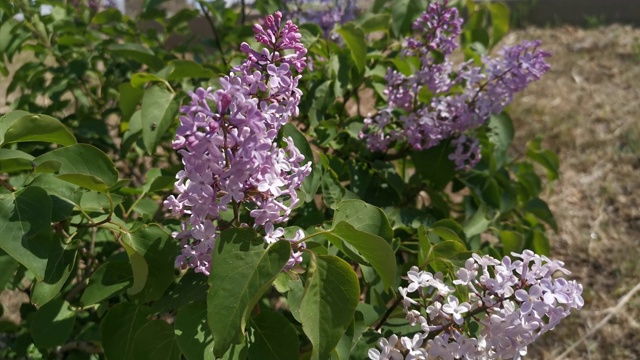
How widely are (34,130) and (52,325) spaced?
377 millimetres

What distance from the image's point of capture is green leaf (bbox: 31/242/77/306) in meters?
1.08

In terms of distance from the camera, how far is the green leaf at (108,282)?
1175mm

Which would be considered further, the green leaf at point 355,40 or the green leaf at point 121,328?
the green leaf at point 355,40

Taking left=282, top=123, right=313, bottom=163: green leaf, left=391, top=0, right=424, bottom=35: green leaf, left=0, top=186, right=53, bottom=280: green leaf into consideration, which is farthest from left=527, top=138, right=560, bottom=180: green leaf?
left=0, top=186, right=53, bottom=280: green leaf

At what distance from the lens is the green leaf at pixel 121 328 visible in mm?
1145

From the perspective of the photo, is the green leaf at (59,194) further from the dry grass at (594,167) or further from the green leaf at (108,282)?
the dry grass at (594,167)

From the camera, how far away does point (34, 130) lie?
42.3 inches

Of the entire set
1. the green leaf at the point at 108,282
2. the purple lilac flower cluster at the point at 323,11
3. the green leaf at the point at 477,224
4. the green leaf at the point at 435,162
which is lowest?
the green leaf at the point at 477,224

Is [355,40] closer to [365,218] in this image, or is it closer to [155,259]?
[365,218]

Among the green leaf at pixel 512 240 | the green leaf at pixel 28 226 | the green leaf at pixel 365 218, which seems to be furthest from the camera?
the green leaf at pixel 512 240

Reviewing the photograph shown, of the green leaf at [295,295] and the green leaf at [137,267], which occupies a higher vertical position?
the green leaf at [137,267]

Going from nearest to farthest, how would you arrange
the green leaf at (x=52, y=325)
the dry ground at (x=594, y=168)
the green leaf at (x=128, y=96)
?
1. the green leaf at (x=52, y=325)
2. the green leaf at (x=128, y=96)
3. the dry ground at (x=594, y=168)

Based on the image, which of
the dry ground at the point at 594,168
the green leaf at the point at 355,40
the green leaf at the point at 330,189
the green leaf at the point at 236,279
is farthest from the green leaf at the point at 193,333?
the dry ground at the point at 594,168

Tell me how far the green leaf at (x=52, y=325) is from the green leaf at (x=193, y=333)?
35 cm
